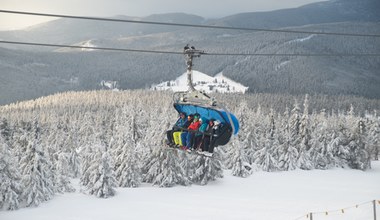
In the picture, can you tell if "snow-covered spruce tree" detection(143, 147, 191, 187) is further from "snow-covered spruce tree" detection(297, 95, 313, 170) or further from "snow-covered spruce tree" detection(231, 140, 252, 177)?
"snow-covered spruce tree" detection(297, 95, 313, 170)

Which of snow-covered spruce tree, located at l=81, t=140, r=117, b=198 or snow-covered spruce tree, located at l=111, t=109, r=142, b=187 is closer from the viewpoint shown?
snow-covered spruce tree, located at l=81, t=140, r=117, b=198

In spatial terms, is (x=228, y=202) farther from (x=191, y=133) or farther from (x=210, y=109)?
(x=210, y=109)

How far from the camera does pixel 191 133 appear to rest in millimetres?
15914

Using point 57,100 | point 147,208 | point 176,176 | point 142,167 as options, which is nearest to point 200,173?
point 176,176

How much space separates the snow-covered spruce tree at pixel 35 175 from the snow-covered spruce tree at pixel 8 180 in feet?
2.95

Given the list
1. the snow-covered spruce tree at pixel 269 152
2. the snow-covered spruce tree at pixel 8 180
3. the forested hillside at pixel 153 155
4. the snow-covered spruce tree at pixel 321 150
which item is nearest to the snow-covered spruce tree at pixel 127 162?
the forested hillside at pixel 153 155

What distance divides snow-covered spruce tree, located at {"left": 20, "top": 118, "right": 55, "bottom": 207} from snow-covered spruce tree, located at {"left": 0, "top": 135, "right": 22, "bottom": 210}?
900 millimetres

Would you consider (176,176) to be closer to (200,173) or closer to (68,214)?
(200,173)

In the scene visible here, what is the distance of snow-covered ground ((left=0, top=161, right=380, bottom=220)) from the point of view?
3647 cm

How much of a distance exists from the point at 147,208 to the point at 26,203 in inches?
465

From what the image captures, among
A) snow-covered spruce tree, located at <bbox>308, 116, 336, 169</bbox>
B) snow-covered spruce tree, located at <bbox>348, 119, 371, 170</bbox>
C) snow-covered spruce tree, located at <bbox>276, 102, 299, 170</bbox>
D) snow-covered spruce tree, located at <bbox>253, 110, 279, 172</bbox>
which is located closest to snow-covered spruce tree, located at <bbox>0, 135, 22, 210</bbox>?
snow-covered spruce tree, located at <bbox>253, 110, 279, 172</bbox>

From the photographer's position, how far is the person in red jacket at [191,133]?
1556 centimetres

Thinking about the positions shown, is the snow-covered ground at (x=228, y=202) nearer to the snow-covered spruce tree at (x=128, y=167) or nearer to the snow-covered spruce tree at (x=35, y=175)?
the snow-covered spruce tree at (x=35, y=175)

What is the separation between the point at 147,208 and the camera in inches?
1528
